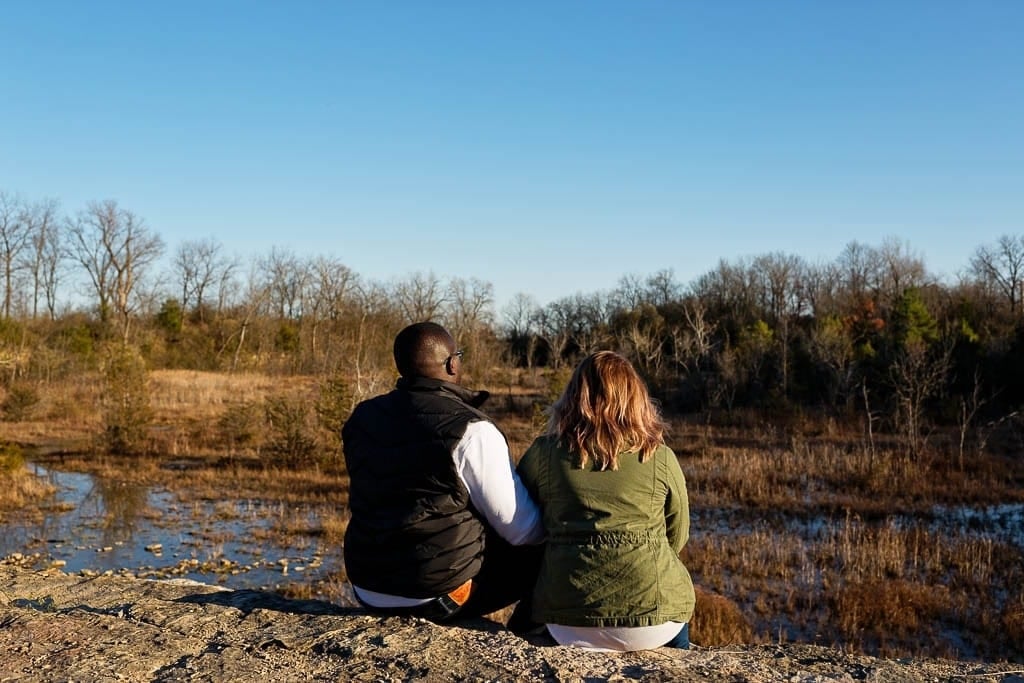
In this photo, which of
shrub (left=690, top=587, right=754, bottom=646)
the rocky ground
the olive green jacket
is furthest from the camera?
shrub (left=690, top=587, right=754, bottom=646)

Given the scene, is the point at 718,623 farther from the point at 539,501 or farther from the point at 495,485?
the point at 495,485

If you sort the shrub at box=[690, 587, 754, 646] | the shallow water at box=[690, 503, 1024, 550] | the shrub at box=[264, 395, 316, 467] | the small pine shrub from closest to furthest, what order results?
the shrub at box=[690, 587, 754, 646], the shallow water at box=[690, 503, 1024, 550], the small pine shrub, the shrub at box=[264, 395, 316, 467]

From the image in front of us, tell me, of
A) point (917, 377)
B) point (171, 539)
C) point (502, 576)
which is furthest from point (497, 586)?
point (917, 377)

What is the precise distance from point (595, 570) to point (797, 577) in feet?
25.0

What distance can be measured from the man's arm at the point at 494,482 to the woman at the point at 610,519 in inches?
3.8

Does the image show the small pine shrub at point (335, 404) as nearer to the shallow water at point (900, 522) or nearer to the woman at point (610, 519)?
the shallow water at point (900, 522)

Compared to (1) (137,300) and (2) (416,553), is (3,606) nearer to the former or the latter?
(2) (416,553)

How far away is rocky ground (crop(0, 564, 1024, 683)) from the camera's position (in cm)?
281

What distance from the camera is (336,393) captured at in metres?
17.5

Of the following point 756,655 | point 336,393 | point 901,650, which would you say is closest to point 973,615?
point 901,650

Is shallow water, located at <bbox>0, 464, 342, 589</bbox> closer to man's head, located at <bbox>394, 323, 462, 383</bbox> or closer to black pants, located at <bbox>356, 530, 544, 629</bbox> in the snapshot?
black pants, located at <bbox>356, 530, 544, 629</bbox>

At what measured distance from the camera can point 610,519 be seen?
9.73 feet

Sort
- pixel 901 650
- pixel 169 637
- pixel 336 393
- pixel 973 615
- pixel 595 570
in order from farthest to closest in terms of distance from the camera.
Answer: pixel 336 393 < pixel 973 615 < pixel 901 650 < pixel 169 637 < pixel 595 570

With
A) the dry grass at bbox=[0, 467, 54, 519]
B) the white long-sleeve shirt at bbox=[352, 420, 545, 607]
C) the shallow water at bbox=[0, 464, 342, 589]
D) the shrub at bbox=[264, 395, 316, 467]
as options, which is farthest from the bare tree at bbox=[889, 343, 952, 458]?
the white long-sleeve shirt at bbox=[352, 420, 545, 607]
